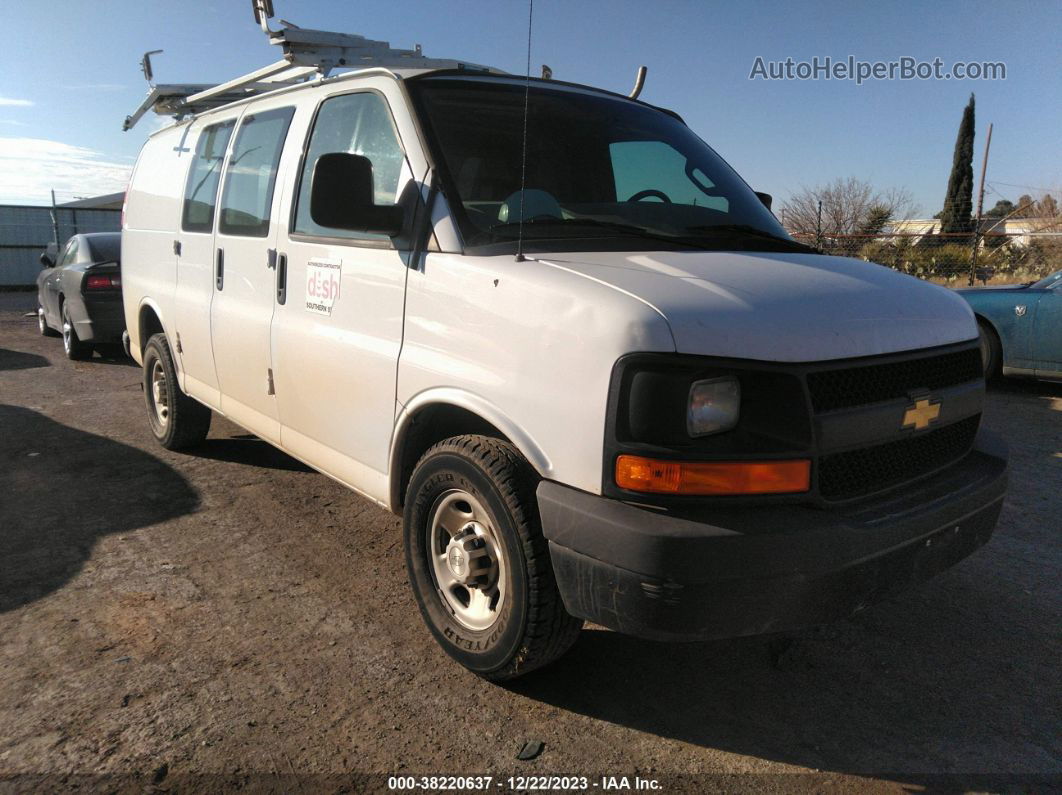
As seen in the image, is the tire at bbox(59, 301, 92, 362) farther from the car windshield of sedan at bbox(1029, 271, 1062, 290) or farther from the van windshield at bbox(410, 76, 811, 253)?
the car windshield of sedan at bbox(1029, 271, 1062, 290)

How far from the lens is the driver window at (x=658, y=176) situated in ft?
11.4

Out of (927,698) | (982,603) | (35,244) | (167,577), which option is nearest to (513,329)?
(927,698)

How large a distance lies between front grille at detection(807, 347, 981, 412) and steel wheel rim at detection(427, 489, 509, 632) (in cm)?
111

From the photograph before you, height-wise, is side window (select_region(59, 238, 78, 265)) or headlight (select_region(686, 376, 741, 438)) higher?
headlight (select_region(686, 376, 741, 438))

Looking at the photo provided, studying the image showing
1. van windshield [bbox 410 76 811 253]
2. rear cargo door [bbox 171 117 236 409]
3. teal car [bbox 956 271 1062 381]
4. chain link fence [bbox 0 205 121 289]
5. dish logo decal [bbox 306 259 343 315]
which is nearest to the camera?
van windshield [bbox 410 76 811 253]

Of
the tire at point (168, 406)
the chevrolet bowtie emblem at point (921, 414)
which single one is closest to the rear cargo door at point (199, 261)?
the tire at point (168, 406)

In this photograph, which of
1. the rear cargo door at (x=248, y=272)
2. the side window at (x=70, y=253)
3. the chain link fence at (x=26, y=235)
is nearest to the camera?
the rear cargo door at (x=248, y=272)

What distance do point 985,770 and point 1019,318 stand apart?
702 cm

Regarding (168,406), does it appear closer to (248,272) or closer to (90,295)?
(248,272)

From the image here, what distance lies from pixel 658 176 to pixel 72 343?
29.1 feet

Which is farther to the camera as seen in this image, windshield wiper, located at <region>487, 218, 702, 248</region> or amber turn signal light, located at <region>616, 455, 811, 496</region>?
windshield wiper, located at <region>487, 218, 702, 248</region>

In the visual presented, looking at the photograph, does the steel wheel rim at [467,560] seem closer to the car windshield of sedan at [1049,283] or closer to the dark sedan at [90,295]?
the car windshield of sedan at [1049,283]

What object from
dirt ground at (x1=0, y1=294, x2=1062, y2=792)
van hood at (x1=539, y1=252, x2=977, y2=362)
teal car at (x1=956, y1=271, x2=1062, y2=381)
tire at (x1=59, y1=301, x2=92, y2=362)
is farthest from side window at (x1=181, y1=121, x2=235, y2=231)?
teal car at (x1=956, y1=271, x2=1062, y2=381)

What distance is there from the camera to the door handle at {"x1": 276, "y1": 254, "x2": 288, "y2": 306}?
12.1 feet
